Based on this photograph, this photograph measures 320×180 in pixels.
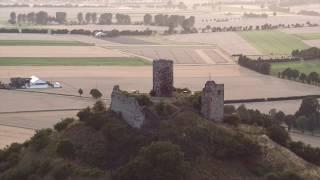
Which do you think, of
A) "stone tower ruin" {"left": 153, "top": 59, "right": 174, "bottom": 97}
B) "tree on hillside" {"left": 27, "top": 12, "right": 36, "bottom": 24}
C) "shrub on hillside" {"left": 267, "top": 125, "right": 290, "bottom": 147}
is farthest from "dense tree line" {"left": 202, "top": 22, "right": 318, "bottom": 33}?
"stone tower ruin" {"left": 153, "top": 59, "right": 174, "bottom": 97}

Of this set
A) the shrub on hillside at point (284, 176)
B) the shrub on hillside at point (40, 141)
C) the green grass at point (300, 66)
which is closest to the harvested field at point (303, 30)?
the green grass at point (300, 66)

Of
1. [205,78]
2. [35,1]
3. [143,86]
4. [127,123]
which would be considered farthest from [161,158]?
[35,1]

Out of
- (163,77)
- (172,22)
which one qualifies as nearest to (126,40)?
(172,22)

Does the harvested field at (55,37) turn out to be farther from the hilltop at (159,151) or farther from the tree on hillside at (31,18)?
the hilltop at (159,151)

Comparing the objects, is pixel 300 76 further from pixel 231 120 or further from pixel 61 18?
pixel 61 18

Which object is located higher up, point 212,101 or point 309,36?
point 212,101

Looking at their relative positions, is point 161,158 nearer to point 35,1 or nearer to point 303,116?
point 303,116

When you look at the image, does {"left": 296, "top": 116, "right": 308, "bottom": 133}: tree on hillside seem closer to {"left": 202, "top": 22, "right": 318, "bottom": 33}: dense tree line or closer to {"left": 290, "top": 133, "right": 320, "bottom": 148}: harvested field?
{"left": 290, "top": 133, "right": 320, "bottom": 148}: harvested field
